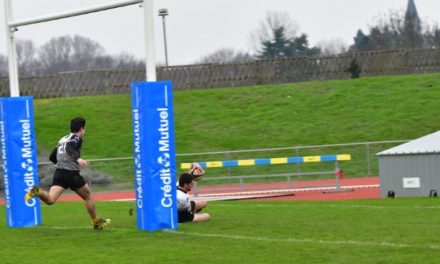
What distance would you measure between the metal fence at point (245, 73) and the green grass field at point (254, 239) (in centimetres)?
3553

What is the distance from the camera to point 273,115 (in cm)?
4728

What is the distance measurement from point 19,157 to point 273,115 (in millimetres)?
30790

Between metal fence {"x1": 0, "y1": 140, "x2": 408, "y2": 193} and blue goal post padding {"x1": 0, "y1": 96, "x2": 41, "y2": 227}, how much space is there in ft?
52.4

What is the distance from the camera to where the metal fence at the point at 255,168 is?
34094 millimetres

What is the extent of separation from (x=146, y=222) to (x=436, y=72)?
42.6m

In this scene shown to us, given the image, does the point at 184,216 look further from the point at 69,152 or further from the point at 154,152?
the point at 69,152

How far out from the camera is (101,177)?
111 feet

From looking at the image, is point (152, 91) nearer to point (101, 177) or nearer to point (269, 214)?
point (269, 214)

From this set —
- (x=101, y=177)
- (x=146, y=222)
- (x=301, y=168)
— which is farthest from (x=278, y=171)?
(x=146, y=222)

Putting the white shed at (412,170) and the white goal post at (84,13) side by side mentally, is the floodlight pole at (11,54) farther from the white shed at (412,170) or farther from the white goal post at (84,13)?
the white shed at (412,170)

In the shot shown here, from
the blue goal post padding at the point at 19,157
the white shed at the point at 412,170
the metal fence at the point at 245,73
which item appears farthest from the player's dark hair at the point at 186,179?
the metal fence at the point at 245,73

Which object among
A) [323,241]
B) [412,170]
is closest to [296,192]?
[412,170]

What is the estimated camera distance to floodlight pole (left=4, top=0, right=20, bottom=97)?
672 inches

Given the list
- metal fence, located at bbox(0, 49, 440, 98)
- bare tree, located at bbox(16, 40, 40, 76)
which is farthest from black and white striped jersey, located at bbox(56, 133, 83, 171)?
bare tree, located at bbox(16, 40, 40, 76)
